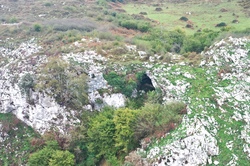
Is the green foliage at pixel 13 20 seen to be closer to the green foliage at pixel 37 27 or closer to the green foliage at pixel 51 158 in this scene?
the green foliage at pixel 37 27

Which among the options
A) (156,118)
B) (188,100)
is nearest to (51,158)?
(156,118)

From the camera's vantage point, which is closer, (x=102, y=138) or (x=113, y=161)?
(x=113, y=161)

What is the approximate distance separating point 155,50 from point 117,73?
7.32 meters

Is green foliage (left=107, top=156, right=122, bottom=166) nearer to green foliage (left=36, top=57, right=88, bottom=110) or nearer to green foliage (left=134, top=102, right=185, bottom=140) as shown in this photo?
green foliage (left=134, top=102, right=185, bottom=140)

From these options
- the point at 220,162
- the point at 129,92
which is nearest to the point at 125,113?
the point at 129,92

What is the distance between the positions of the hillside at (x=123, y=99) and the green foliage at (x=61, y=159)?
10 cm

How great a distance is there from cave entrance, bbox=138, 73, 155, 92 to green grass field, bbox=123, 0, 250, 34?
20052mm

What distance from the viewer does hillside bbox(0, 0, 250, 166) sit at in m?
26.0

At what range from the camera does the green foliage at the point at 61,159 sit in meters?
28.4

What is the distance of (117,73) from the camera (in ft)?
116

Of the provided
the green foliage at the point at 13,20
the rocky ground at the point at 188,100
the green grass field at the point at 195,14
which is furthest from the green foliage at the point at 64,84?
the green grass field at the point at 195,14

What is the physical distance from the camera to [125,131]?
2820cm

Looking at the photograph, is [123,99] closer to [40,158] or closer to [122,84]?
[122,84]

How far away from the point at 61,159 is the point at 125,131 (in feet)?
22.8
